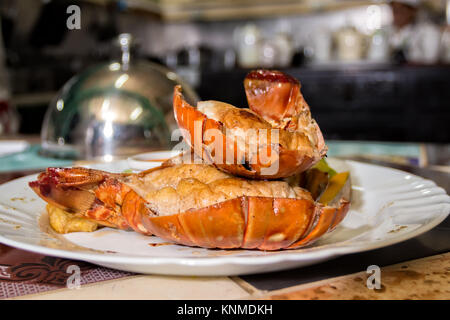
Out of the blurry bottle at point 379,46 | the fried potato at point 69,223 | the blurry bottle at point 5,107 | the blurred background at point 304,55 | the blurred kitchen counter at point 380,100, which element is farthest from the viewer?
the blurry bottle at point 379,46

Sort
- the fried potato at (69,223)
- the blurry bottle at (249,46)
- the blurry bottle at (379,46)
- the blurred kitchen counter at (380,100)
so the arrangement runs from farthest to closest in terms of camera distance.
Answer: the blurry bottle at (249,46)
the blurry bottle at (379,46)
the blurred kitchen counter at (380,100)
the fried potato at (69,223)

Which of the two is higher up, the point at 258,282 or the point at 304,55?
the point at 304,55

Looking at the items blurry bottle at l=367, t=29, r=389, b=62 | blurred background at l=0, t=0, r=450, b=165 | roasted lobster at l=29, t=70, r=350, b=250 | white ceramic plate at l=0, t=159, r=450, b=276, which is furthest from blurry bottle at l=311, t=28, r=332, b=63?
roasted lobster at l=29, t=70, r=350, b=250

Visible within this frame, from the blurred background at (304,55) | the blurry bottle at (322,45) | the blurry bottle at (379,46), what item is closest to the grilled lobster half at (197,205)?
the blurred background at (304,55)

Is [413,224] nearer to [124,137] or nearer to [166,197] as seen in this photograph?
[166,197]

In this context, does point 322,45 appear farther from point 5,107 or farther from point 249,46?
point 5,107

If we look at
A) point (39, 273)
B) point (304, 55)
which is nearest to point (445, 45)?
point (304, 55)

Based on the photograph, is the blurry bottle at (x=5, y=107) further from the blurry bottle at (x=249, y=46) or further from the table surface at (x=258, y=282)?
the table surface at (x=258, y=282)
